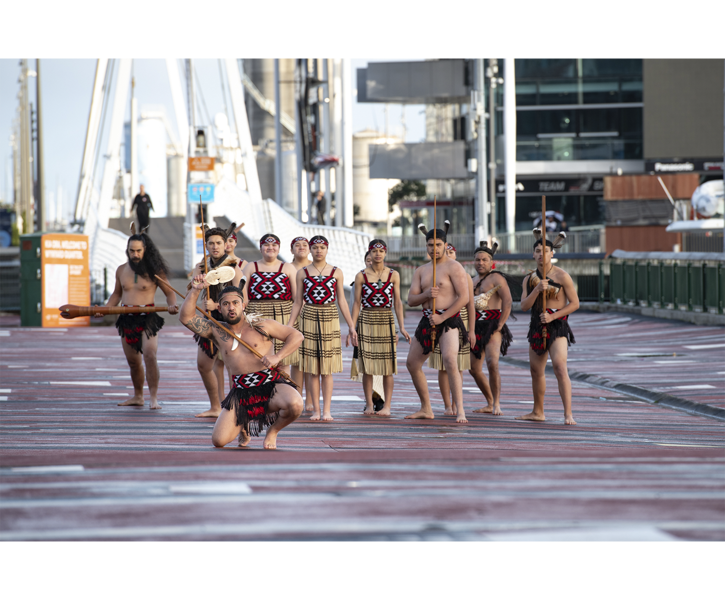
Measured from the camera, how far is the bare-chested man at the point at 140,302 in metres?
11.4

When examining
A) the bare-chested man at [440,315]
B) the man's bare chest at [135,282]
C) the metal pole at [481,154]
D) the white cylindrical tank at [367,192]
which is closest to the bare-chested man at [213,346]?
the man's bare chest at [135,282]

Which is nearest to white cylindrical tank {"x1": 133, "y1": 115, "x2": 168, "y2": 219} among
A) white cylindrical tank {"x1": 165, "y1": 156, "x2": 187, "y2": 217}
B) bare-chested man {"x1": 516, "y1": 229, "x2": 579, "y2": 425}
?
white cylindrical tank {"x1": 165, "y1": 156, "x2": 187, "y2": 217}

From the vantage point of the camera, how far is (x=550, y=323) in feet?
35.6

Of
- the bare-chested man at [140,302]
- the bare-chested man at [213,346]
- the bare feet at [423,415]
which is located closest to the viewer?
the bare-chested man at [213,346]

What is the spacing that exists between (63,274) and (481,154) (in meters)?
29.1

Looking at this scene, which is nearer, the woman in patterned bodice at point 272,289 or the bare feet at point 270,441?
the bare feet at point 270,441

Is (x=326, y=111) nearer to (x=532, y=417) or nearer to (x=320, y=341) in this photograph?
(x=320, y=341)

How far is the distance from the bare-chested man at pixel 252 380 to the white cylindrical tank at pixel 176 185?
87280 mm

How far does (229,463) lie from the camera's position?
680 centimetres

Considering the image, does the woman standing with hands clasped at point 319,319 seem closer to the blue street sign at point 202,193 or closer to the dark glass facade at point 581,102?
the blue street sign at point 202,193

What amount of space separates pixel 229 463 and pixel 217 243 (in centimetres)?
400

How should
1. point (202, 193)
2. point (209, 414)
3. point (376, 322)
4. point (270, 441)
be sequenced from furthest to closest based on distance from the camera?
point (202, 193)
point (376, 322)
point (209, 414)
point (270, 441)

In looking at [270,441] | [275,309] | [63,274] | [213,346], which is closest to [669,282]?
[63,274]
